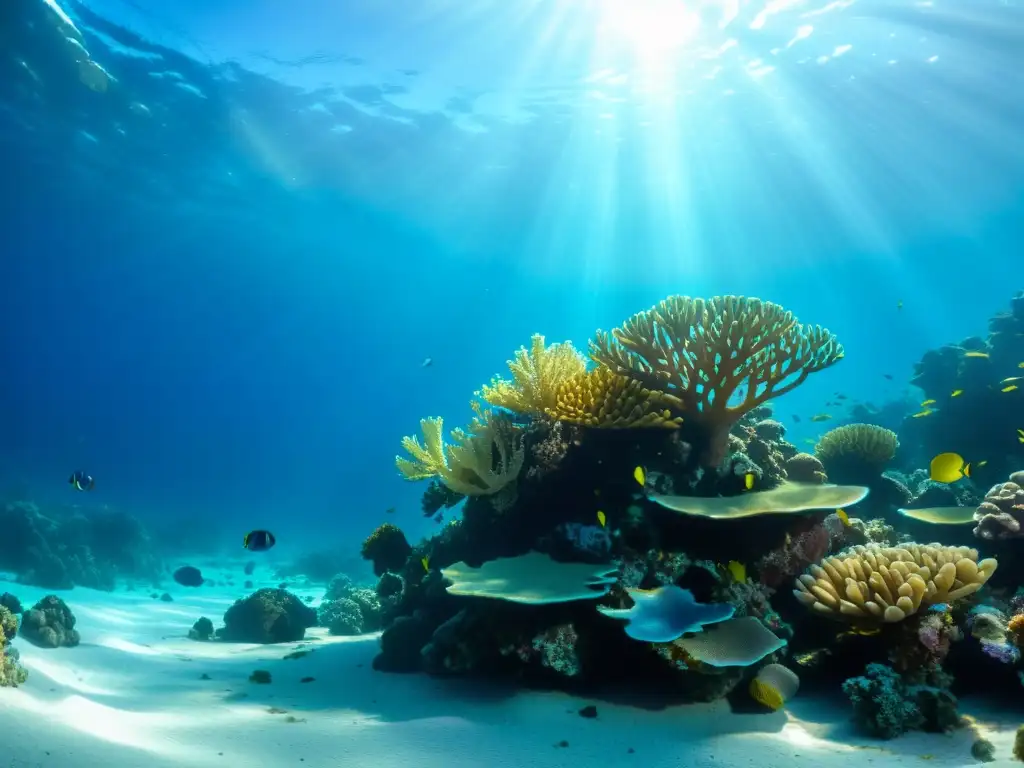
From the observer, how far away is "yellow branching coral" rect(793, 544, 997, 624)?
4465mm

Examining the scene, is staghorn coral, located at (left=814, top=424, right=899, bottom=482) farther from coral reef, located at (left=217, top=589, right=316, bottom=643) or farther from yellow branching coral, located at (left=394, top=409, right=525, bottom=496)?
coral reef, located at (left=217, top=589, right=316, bottom=643)

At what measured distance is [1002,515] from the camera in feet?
19.0

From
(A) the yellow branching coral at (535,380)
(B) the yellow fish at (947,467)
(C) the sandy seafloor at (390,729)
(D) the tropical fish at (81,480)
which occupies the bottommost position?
(C) the sandy seafloor at (390,729)

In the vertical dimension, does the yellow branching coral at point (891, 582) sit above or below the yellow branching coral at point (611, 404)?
below

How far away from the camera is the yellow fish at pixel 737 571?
4988 millimetres

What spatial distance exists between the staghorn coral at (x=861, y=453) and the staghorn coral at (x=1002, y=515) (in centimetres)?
239

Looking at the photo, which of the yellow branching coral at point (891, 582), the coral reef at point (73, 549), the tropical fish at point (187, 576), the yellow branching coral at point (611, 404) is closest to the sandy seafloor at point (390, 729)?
the yellow branching coral at point (891, 582)

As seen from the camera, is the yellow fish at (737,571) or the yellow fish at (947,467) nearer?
the yellow fish at (737,571)

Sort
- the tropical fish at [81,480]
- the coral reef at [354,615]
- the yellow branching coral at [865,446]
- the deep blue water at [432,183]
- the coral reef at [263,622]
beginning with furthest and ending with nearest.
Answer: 1. the deep blue water at [432,183]
2. the coral reef at [354,615]
3. the coral reef at [263,622]
4. the tropical fish at [81,480]
5. the yellow branching coral at [865,446]

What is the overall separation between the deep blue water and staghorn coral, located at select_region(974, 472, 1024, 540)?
21744 millimetres

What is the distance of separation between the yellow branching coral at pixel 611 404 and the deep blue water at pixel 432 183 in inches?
818

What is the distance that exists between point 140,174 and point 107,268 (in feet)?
85.3

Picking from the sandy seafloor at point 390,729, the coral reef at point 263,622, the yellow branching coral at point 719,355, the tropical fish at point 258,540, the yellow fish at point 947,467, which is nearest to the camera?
the sandy seafloor at point 390,729

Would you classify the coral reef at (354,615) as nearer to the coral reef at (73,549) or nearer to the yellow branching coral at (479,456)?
the yellow branching coral at (479,456)
